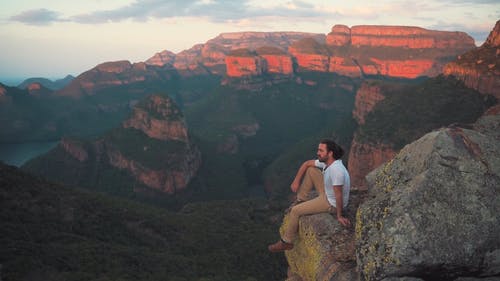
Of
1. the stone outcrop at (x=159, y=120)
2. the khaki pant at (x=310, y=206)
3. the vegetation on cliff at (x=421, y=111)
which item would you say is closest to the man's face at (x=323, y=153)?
the khaki pant at (x=310, y=206)

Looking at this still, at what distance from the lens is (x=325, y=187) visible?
43.4 feet

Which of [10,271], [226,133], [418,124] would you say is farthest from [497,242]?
[226,133]

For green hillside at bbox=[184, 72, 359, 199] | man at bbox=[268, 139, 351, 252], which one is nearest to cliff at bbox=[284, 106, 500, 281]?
man at bbox=[268, 139, 351, 252]

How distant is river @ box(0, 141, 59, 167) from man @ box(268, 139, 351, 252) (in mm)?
173071

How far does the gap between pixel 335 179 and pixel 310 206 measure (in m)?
1.80

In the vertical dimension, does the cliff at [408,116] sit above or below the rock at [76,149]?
above

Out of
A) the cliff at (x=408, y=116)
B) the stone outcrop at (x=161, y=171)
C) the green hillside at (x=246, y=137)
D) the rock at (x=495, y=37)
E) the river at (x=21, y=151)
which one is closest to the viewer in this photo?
the cliff at (x=408, y=116)

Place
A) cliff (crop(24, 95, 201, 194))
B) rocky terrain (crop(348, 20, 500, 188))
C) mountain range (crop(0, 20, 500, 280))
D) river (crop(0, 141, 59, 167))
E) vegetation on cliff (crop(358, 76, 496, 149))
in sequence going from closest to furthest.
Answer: rocky terrain (crop(348, 20, 500, 188)), vegetation on cliff (crop(358, 76, 496, 149)), mountain range (crop(0, 20, 500, 280)), cliff (crop(24, 95, 201, 194)), river (crop(0, 141, 59, 167))

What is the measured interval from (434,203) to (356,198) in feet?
18.7

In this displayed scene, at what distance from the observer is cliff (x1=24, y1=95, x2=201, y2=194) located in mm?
102438

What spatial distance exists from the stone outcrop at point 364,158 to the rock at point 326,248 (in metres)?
62.6

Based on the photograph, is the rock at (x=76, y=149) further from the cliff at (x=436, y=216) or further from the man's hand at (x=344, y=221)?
the cliff at (x=436, y=216)

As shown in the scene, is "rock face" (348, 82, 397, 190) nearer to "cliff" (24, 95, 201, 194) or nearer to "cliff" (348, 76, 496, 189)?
"cliff" (348, 76, 496, 189)

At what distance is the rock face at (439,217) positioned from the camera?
352 inches
